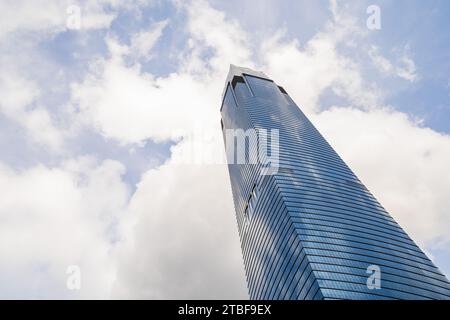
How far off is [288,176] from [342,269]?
40574 millimetres

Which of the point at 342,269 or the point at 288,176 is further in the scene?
the point at 288,176

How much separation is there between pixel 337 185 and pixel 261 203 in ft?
89.1

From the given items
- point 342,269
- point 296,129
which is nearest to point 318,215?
point 342,269

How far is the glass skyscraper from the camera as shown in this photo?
323 feet

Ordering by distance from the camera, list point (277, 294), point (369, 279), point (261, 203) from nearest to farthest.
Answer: point (369, 279), point (277, 294), point (261, 203)

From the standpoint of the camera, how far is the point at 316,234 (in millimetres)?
107875

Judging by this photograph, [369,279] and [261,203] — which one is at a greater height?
[261,203]

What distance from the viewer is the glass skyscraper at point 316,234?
98.5m
